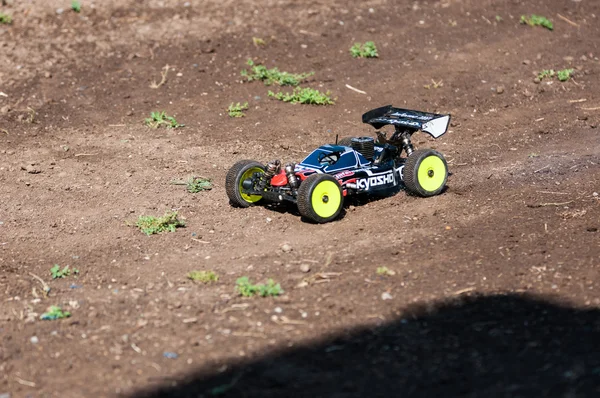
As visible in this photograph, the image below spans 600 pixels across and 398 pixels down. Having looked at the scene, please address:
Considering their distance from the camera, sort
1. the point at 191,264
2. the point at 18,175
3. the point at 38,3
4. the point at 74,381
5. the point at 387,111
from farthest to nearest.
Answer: the point at 38,3 → the point at 18,175 → the point at 387,111 → the point at 191,264 → the point at 74,381

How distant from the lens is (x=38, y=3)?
1608 centimetres

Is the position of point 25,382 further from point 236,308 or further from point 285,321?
point 285,321

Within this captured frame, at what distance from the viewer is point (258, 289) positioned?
7.88 meters

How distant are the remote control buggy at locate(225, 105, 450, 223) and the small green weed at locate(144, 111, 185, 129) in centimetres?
337

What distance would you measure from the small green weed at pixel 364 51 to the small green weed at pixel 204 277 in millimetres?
8045

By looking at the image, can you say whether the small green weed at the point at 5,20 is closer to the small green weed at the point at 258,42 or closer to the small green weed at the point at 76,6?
the small green weed at the point at 76,6

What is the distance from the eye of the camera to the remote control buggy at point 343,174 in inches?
374

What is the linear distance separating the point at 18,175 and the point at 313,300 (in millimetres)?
5789

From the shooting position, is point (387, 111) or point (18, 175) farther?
point (18, 175)

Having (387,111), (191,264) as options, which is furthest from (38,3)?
Answer: (191,264)

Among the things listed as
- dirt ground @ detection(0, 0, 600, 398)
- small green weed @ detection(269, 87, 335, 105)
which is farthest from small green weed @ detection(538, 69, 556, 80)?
small green weed @ detection(269, 87, 335, 105)

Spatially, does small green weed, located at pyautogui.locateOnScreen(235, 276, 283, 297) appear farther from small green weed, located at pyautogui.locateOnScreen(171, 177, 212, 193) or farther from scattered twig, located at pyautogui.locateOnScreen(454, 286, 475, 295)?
small green weed, located at pyautogui.locateOnScreen(171, 177, 212, 193)

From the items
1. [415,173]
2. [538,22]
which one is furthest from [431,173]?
[538,22]

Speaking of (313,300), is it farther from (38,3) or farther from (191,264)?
(38,3)
